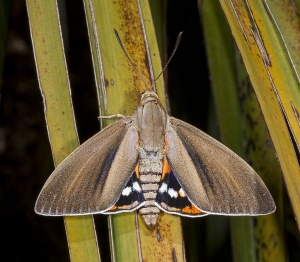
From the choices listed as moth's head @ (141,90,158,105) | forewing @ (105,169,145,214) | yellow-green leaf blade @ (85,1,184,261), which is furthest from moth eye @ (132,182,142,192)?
moth's head @ (141,90,158,105)

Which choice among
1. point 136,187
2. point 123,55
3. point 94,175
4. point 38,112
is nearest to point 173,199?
point 136,187

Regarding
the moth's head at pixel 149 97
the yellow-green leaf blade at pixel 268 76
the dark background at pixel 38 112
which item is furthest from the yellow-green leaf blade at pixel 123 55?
the dark background at pixel 38 112

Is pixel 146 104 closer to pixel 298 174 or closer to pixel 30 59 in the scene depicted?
pixel 298 174

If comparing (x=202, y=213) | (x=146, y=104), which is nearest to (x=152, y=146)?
(x=146, y=104)

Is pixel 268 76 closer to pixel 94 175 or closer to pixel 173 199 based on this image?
pixel 173 199

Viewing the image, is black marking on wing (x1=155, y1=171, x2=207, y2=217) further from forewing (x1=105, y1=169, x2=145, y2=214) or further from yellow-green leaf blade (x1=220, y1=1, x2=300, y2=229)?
yellow-green leaf blade (x1=220, y1=1, x2=300, y2=229)
